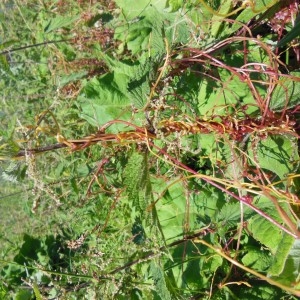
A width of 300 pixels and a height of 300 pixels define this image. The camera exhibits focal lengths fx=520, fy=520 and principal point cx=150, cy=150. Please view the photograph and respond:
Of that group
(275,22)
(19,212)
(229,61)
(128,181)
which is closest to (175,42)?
(229,61)

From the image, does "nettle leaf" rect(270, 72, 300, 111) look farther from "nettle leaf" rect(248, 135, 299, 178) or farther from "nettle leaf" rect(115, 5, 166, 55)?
"nettle leaf" rect(115, 5, 166, 55)

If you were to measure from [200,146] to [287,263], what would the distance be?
1.73 feet

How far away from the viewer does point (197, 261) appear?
206cm

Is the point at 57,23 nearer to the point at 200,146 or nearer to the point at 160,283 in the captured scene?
the point at 200,146

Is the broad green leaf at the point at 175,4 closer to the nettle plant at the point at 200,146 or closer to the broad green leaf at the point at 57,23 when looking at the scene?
the nettle plant at the point at 200,146

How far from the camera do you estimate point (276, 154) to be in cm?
167

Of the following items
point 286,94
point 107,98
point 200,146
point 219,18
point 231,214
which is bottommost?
point 231,214

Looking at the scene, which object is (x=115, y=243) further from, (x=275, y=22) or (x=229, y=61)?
(x=275, y=22)

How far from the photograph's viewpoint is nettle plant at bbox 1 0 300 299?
1.58m

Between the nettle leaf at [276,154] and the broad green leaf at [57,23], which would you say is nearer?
the nettle leaf at [276,154]

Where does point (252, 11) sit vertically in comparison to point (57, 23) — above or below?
above

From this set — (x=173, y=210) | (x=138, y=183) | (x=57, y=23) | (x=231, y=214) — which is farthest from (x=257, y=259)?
(x=57, y=23)

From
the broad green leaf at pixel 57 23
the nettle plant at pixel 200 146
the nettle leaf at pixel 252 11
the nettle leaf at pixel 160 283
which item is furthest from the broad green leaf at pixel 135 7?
the nettle leaf at pixel 160 283

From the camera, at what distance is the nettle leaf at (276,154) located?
1.64 metres
